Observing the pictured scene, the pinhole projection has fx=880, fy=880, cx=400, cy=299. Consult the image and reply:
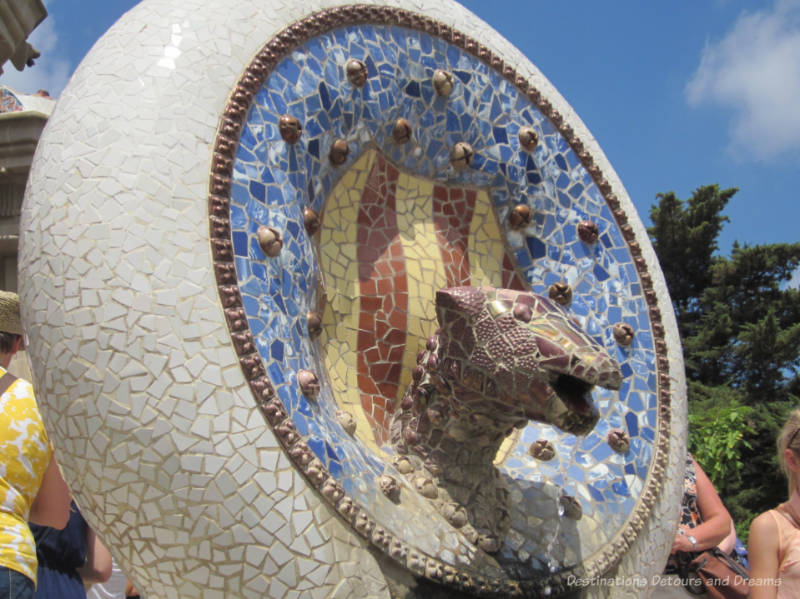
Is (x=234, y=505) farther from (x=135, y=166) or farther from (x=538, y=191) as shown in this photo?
(x=538, y=191)

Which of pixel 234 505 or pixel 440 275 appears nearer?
pixel 234 505

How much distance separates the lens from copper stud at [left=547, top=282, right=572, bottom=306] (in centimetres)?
372

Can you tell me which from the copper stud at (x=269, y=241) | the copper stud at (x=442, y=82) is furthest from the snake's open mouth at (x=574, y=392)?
the copper stud at (x=442, y=82)

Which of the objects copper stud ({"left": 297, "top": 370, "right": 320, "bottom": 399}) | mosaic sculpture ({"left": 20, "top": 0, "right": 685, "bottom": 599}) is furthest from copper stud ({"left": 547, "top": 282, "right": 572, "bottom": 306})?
copper stud ({"left": 297, "top": 370, "right": 320, "bottom": 399})

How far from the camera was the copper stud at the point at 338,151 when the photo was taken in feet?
10.4

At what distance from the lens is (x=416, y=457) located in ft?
10.1

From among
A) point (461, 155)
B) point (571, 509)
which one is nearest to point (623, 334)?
point (571, 509)

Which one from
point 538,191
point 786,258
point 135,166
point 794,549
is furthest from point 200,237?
point 786,258

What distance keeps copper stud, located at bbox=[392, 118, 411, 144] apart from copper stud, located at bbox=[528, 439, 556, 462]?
1.30 metres

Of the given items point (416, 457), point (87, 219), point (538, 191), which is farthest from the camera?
point (538, 191)

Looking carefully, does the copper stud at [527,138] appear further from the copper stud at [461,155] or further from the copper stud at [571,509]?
the copper stud at [571,509]

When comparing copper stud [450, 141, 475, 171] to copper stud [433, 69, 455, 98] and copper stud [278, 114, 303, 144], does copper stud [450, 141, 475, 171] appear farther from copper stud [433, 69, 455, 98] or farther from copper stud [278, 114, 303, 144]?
copper stud [278, 114, 303, 144]

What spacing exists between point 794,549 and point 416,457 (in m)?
1.43

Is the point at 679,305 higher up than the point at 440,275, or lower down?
higher up
